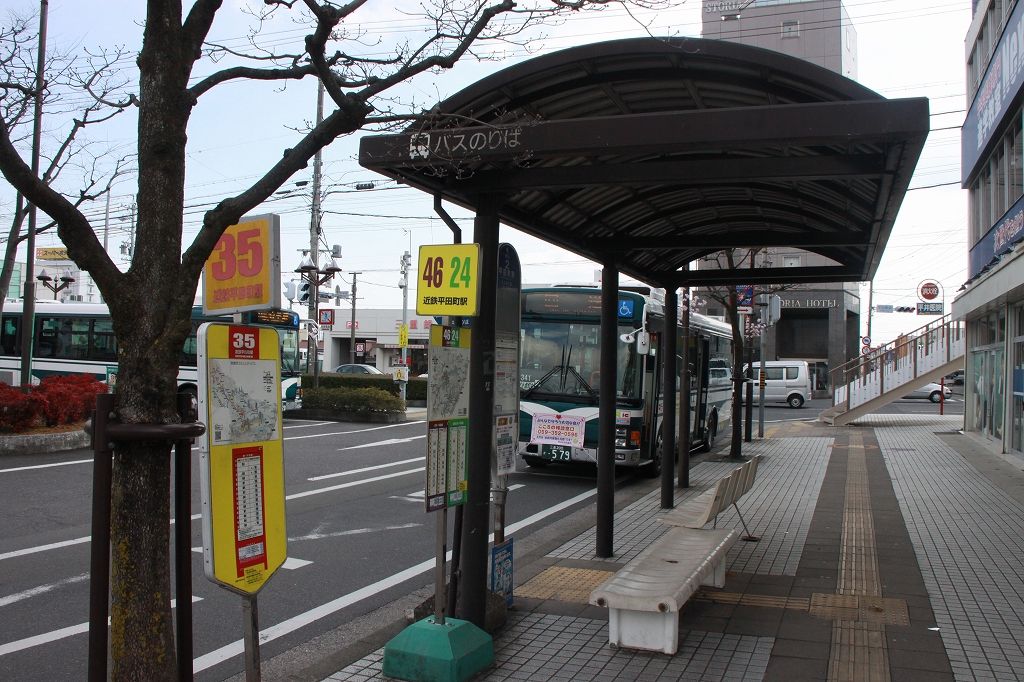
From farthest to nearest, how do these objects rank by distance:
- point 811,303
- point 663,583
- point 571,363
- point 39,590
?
point 811,303, point 571,363, point 39,590, point 663,583

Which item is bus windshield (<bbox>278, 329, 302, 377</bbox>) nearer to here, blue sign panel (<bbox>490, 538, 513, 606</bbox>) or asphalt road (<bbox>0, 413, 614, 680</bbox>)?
asphalt road (<bbox>0, 413, 614, 680</bbox>)

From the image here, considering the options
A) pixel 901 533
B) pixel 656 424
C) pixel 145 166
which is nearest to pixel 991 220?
pixel 656 424

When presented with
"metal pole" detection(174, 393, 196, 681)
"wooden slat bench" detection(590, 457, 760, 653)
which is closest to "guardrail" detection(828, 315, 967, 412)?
"wooden slat bench" detection(590, 457, 760, 653)

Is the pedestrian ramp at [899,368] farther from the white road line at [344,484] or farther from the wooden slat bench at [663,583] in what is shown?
the wooden slat bench at [663,583]

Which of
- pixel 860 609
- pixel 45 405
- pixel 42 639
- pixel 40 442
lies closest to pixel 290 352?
pixel 45 405

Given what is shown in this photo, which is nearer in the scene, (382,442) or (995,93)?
(995,93)

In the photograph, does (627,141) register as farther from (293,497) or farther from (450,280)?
(293,497)

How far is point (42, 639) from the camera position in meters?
5.76

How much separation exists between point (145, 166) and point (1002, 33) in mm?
15636

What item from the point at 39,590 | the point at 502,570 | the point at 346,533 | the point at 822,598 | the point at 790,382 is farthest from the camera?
the point at 790,382

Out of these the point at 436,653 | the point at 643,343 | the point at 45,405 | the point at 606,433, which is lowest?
the point at 436,653

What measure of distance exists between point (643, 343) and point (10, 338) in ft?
81.7

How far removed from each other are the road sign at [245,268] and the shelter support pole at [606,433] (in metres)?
4.58

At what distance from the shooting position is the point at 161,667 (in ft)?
11.7
